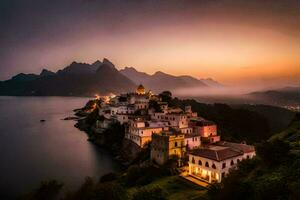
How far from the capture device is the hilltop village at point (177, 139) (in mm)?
24250

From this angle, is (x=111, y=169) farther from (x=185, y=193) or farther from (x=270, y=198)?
(x=270, y=198)

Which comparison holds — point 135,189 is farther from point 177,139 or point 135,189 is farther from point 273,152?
point 273,152

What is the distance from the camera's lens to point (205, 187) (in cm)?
2198

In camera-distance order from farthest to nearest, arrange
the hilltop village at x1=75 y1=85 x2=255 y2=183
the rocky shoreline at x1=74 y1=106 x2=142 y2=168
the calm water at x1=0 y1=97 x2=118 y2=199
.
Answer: the rocky shoreline at x1=74 y1=106 x2=142 y2=168, the calm water at x1=0 y1=97 x2=118 y2=199, the hilltop village at x1=75 y1=85 x2=255 y2=183

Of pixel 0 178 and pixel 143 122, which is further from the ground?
pixel 143 122

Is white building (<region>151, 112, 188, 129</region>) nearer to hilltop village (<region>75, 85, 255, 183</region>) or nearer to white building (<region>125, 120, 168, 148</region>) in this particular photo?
hilltop village (<region>75, 85, 255, 183</region>)

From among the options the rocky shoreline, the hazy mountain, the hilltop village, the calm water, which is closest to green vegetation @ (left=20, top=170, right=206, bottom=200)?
the hilltop village

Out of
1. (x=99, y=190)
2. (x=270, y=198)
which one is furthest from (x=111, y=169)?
(x=270, y=198)

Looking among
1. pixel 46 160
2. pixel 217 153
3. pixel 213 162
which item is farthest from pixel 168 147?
pixel 46 160

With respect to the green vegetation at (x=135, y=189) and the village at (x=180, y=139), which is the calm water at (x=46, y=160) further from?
the green vegetation at (x=135, y=189)

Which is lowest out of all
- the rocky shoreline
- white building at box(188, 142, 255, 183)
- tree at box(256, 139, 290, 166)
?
the rocky shoreline

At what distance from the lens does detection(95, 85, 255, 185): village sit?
24.1 metres

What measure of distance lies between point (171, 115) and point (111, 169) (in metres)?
11.3

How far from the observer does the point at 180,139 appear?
3030 cm
